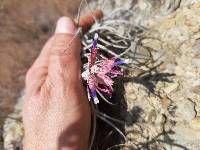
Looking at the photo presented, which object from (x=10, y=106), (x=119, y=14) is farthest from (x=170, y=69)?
(x=10, y=106)

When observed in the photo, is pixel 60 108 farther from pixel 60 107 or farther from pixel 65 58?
pixel 65 58

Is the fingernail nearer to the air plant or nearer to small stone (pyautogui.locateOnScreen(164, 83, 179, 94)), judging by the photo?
the air plant

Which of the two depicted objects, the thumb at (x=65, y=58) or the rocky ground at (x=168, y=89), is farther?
the thumb at (x=65, y=58)

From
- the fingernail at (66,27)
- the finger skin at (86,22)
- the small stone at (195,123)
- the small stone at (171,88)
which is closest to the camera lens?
the small stone at (195,123)

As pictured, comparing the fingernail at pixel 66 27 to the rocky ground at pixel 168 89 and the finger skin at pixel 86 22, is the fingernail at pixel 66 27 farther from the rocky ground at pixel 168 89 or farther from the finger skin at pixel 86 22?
the rocky ground at pixel 168 89

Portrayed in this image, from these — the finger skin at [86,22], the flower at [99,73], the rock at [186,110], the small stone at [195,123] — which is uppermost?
the finger skin at [86,22]

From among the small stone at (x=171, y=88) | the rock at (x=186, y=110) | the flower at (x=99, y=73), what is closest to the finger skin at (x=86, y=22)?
the flower at (x=99, y=73)

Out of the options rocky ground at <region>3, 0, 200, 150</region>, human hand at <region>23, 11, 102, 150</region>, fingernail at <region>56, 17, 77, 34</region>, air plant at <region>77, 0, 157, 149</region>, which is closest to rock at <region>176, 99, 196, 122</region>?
rocky ground at <region>3, 0, 200, 150</region>
